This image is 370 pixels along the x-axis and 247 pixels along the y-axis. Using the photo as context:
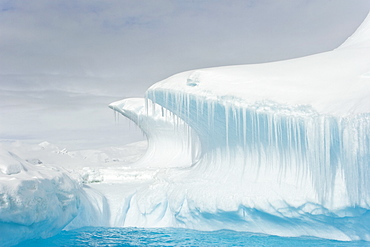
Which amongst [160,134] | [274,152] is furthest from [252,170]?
[160,134]

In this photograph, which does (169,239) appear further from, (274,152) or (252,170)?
(274,152)

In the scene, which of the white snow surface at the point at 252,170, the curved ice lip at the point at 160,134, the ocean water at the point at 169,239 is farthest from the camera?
the curved ice lip at the point at 160,134

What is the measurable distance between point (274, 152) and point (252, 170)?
0.93 metres

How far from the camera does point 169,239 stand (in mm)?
9922

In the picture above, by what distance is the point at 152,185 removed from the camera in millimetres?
12977

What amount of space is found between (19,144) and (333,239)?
2997 cm

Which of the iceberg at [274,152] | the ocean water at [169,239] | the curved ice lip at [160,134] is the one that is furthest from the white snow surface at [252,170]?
the curved ice lip at [160,134]

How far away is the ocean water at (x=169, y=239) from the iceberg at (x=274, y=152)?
0.58 meters

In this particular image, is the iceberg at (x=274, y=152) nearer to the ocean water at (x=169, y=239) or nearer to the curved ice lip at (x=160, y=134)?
the ocean water at (x=169, y=239)

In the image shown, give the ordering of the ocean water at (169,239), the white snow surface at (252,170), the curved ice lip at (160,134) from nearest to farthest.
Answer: the white snow surface at (252,170) < the ocean water at (169,239) < the curved ice lip at (160,134)

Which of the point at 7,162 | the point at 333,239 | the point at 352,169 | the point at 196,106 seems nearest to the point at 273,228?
the point at 333,239

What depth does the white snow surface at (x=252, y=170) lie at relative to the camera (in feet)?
29.5

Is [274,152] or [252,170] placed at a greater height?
[274,152]

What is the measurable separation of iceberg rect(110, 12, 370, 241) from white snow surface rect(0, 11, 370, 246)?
1.2 inches
